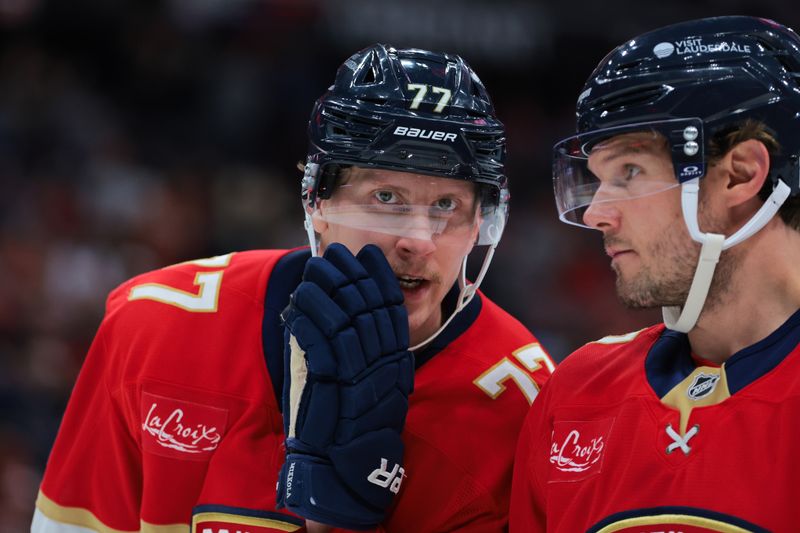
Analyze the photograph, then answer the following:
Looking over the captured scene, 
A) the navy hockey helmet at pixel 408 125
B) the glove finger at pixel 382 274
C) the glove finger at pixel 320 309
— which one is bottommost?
the glove finger at pixel 320 309

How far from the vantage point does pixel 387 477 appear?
2211mm

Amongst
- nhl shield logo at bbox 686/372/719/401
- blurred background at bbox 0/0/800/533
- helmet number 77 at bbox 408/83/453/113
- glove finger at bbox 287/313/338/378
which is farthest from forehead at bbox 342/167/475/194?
blurred background at bbox 0/0/800/533

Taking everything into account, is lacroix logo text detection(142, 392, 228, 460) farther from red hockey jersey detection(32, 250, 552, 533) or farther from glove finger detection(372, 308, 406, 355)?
glove finger detection(372, 308, 406, 355)

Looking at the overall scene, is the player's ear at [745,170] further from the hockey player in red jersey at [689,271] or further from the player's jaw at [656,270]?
the player's jaw at [656,270]

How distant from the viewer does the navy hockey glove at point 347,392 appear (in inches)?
84.3

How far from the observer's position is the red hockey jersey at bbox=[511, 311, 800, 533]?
1828 millimetres

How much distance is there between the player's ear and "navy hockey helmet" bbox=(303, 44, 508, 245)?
0.56 meters

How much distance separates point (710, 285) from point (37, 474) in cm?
385

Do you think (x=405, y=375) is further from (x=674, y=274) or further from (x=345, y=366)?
(x=674, y=274)

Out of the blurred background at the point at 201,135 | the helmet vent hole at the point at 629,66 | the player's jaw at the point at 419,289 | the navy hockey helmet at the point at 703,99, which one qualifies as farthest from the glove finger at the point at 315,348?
the blurred background at the point at 201,135

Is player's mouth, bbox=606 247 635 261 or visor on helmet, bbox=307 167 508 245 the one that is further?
visor on helmet, bbox=307 167 508 245

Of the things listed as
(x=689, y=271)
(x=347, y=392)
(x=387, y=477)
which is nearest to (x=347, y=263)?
(x=347, y=392)

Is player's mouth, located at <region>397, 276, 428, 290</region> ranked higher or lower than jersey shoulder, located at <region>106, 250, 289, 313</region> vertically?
higher

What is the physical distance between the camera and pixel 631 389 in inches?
84.3
